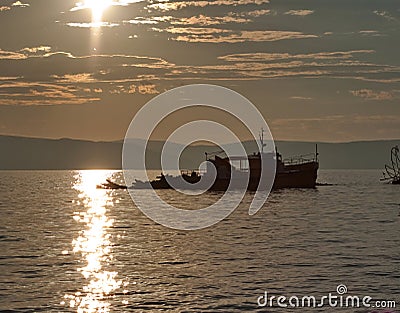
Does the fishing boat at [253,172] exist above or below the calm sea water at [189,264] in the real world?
above

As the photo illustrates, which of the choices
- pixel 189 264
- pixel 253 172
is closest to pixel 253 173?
pixel 253 172

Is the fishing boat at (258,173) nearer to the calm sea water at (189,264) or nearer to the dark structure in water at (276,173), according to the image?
the dark structure in water at (276,173)

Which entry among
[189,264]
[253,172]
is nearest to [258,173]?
[253,172]

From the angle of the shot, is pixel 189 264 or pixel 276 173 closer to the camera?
pixel 189 264

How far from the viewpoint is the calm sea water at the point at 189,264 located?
35.2 meters

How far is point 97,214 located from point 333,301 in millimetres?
71336

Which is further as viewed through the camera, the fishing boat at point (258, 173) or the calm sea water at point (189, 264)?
the fishing boat at point (258, 173)

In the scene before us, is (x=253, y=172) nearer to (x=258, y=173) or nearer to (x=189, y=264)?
(x=258, y=173)

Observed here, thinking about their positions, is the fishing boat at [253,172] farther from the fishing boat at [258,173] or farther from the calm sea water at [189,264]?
the calm sea water at [189,264]

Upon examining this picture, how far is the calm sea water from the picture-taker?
35250mm

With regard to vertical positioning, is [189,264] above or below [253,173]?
below

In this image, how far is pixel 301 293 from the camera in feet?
119

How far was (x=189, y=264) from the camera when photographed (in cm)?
4647

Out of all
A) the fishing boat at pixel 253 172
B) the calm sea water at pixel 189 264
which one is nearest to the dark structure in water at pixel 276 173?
the fishing boat at pixel 253 172
